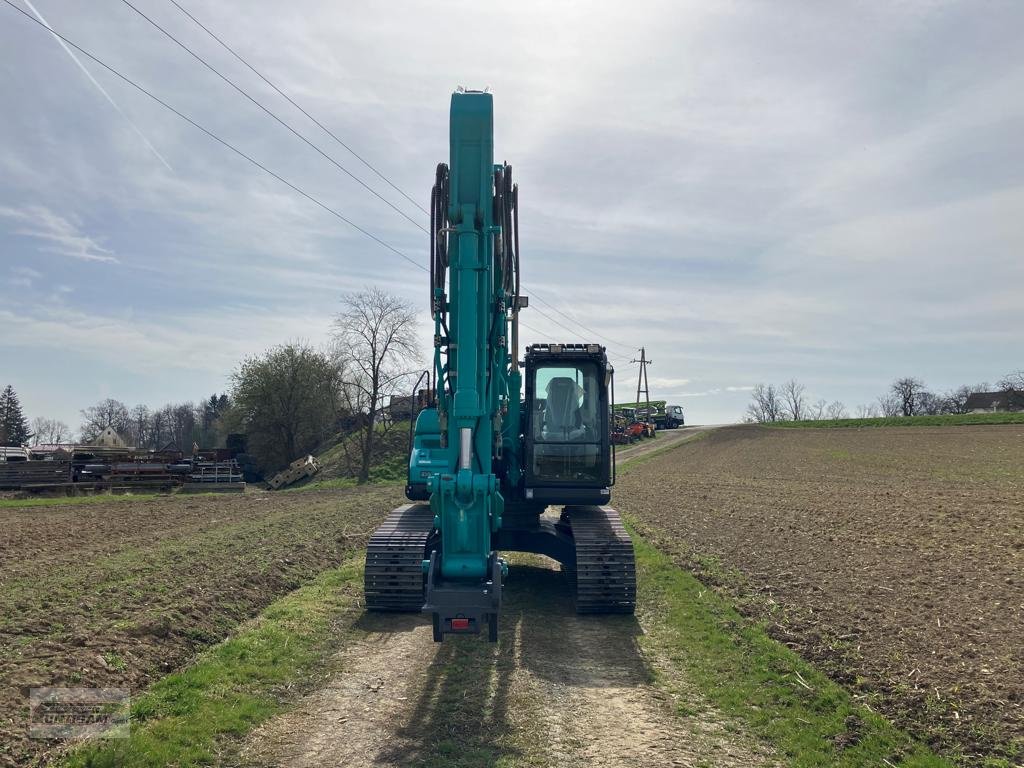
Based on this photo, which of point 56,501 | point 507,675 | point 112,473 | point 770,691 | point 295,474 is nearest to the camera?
point 770,691

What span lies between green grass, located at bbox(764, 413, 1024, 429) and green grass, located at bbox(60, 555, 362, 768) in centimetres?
6515

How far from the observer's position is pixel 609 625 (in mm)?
10047

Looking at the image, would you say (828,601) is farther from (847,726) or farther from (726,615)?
(847,726)

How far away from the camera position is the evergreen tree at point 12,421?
8850 centimetres

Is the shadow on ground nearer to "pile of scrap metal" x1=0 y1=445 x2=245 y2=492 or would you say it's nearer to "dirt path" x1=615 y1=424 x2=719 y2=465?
"pile of scrap metal" x1=0 y1=445 x2=245 y2=492

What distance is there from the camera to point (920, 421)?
68.2 meters

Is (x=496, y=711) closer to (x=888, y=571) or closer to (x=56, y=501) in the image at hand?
(x=888, y=571)

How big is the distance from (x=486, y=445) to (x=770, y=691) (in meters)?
3.78

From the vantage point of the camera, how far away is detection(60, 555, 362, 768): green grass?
5.63 m

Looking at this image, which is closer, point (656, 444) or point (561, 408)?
point (561, 408)

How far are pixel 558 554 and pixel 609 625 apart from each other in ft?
6.17

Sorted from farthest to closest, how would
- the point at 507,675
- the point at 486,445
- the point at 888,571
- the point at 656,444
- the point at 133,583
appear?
the point at 656,444
the point at 888,571
the point at 133,583
the point at 486,445
the point at 507,675

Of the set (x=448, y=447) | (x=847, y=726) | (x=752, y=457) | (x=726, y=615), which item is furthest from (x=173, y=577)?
(x=752, y=457)

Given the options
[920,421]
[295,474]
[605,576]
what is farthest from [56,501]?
[920,421]
